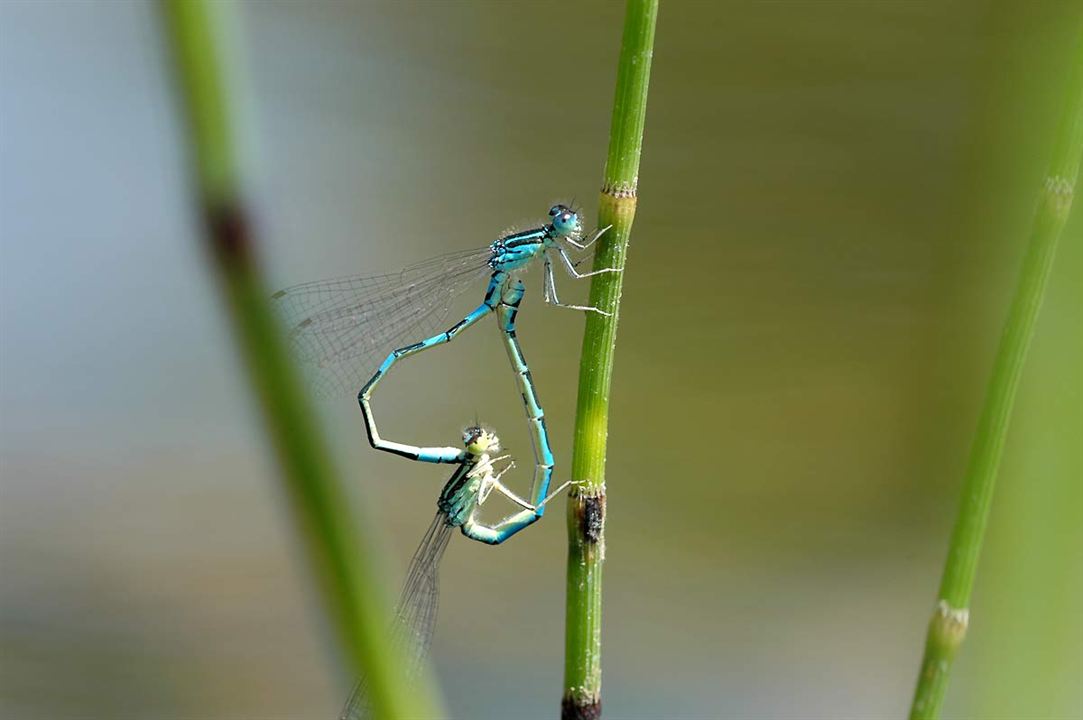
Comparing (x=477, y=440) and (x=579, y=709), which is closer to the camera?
(x=579, y=709)

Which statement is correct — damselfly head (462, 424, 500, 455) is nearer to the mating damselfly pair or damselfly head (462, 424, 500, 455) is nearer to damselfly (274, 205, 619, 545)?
the mating damselfly pair

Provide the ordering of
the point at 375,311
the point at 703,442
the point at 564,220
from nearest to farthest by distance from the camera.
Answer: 1. the point at 564,220
2. the point at 375,311
3. the point at 703,442

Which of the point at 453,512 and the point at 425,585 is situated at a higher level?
the point at 453,512

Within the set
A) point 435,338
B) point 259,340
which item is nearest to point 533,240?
point 435,338

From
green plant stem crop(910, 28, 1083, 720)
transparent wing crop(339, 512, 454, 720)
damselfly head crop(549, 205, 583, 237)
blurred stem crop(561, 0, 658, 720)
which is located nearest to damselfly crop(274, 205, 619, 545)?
damselfly head crop(549, 205, 583, 237)

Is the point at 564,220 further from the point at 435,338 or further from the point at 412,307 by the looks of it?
the point at 412,307

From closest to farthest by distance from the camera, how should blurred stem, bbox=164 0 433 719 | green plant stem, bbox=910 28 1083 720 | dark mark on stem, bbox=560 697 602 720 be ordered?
1. blurred stem, bbox=164 0 433 719
2. green plant stem, bbox=910 28 1083 720
3. dark mark on stem, bbox=560 697 602 720
